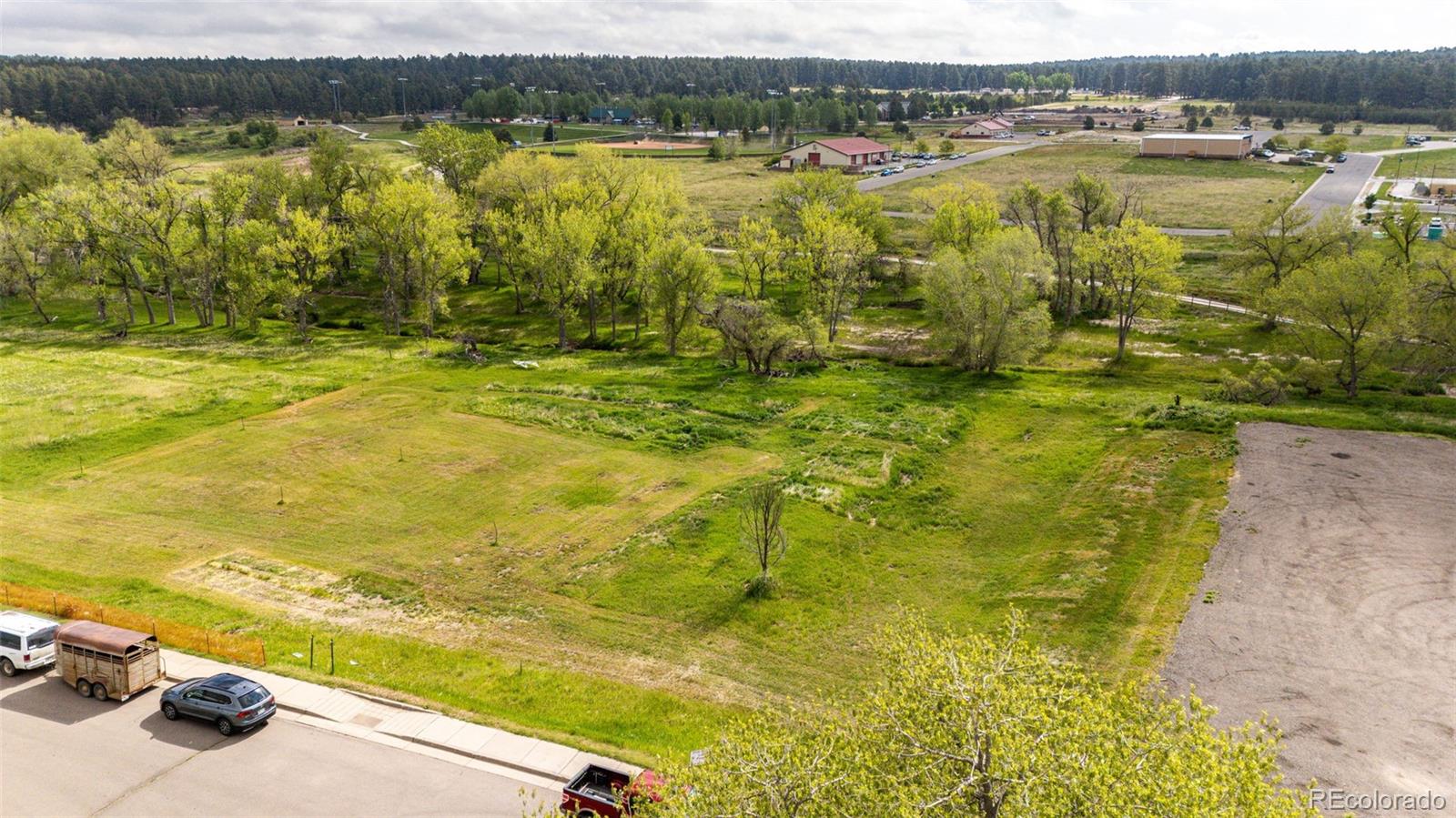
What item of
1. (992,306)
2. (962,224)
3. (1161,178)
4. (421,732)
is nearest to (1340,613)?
(421,732)

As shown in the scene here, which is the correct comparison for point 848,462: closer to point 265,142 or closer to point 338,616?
point 338,616

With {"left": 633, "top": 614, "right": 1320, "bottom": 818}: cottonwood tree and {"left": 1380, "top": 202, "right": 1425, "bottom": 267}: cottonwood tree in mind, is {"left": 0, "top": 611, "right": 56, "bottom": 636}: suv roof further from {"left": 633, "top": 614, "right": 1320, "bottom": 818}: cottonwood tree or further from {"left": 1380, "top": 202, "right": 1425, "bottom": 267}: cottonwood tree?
{"left": 1380, "top": 202, "right": 1425, "bottom": 267}: cottonwood tree

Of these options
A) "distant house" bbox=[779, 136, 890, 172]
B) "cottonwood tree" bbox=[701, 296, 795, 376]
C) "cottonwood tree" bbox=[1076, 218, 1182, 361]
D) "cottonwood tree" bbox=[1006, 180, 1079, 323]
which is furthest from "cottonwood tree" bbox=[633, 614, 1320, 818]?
"distant house" bbox=[779, 136, 890, 172]

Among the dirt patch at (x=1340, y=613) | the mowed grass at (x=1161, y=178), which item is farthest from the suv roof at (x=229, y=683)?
the mowed grass at (x=1161, y=178)

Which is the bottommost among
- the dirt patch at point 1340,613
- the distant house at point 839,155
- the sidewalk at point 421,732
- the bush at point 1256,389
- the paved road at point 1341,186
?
the sidewalk at point 421,732

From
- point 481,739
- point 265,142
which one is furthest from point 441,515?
point 265,142

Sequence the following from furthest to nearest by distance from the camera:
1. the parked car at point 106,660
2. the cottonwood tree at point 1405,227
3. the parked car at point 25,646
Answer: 1. the cottonwood tree at point 1405,227
2. the parked car at point 25,646
3. the parked car at point 106,660

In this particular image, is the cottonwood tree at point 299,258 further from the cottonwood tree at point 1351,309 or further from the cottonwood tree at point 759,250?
the cottonwood tree at point 1351,309
